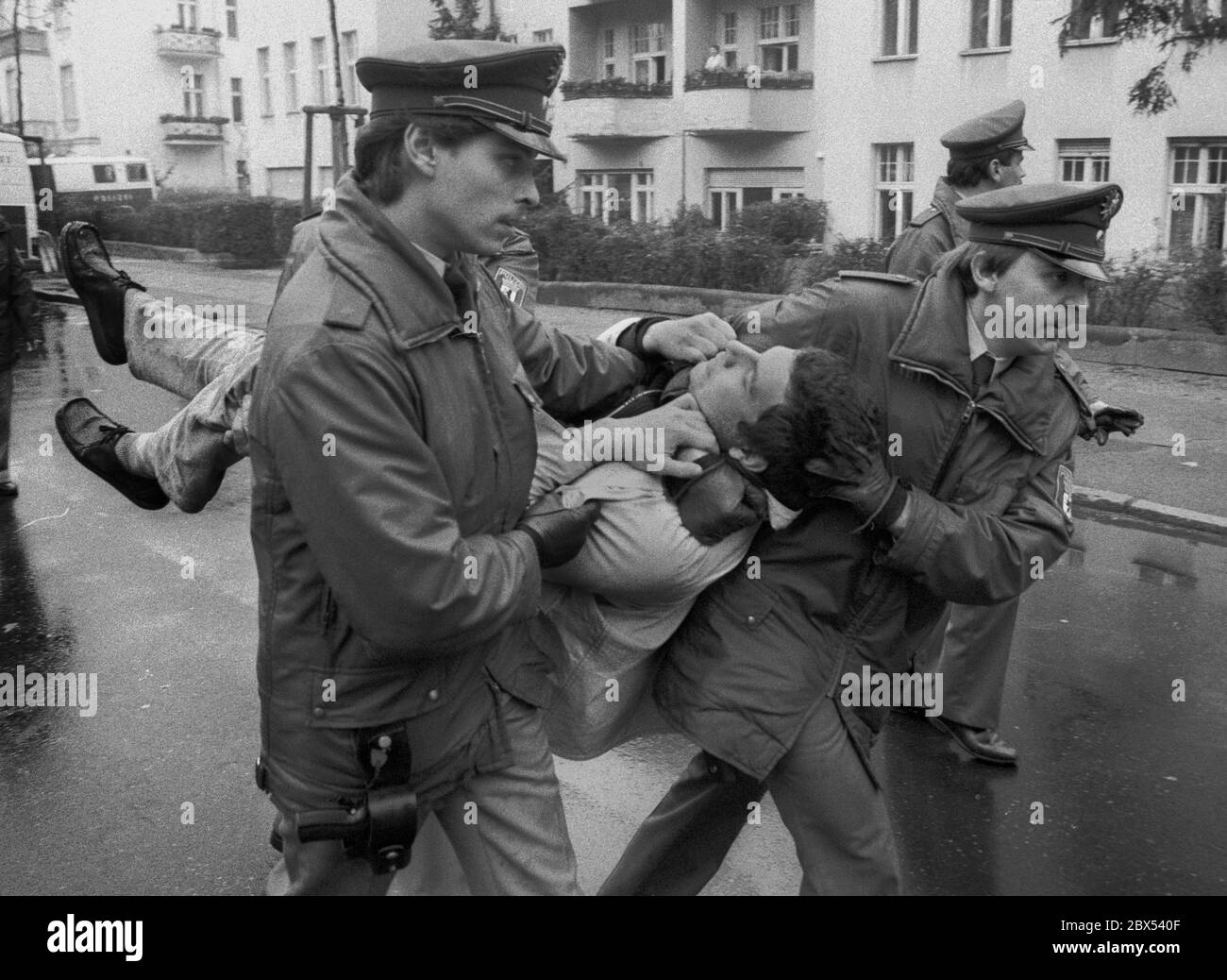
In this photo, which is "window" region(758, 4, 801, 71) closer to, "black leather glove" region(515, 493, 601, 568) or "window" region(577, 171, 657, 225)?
"window" region(577, 171, 657, 225)

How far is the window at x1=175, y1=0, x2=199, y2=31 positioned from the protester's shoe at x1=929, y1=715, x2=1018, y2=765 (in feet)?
177

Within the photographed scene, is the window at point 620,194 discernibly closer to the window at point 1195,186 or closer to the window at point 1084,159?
the window at point 1084,159

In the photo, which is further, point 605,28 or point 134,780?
point 605,28

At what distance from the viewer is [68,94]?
53094 millimetres

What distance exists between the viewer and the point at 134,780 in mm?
4691

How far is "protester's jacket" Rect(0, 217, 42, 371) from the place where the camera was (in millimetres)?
8273

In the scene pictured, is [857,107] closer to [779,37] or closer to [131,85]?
[779,37]

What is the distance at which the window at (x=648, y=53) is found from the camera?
2964 cm

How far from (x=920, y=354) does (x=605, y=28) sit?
2942 centimetres

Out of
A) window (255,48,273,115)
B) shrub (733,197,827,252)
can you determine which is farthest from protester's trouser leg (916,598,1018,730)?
window (255,48,273,115)
